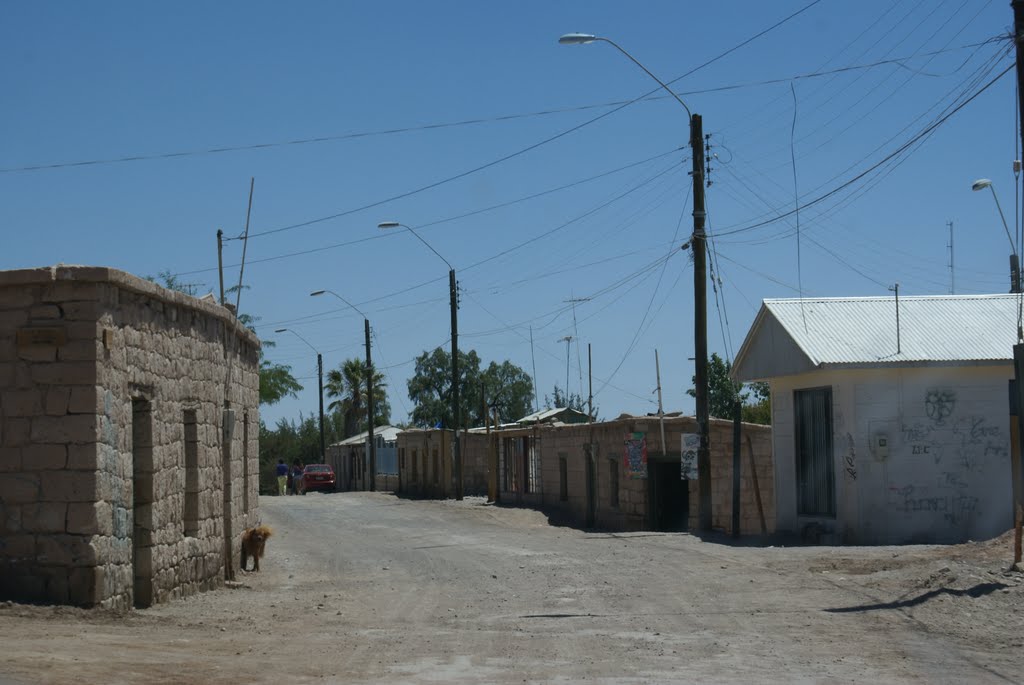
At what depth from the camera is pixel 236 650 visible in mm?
10422

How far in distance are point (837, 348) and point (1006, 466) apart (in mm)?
3657

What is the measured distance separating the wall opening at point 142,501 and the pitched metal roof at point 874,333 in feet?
40.1

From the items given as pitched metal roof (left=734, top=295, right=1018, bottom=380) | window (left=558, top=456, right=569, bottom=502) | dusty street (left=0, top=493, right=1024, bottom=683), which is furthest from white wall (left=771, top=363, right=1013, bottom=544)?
window (left=558, top=456, right=569, bottom=502)

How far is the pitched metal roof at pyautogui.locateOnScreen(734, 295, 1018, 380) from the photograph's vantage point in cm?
2109

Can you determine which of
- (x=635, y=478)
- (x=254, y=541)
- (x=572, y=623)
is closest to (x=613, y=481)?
(x=635, y=478)

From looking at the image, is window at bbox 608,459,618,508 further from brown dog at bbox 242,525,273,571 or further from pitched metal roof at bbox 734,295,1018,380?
brown dog at bbox 242,525,273,571

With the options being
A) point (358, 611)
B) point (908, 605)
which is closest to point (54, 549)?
point (358, 611)

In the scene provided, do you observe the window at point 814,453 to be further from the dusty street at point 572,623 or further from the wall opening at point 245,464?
the wall opening at point 245,464

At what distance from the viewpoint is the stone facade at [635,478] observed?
27719mm

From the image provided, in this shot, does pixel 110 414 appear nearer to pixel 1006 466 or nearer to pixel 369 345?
pixel 1006 466

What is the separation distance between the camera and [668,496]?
28.7 meters

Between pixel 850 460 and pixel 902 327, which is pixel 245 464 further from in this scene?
pixel 902 327

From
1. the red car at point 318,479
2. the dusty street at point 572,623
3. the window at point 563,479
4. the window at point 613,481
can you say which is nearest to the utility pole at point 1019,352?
the dusty street at point 572,623

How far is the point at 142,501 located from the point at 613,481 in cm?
1784
